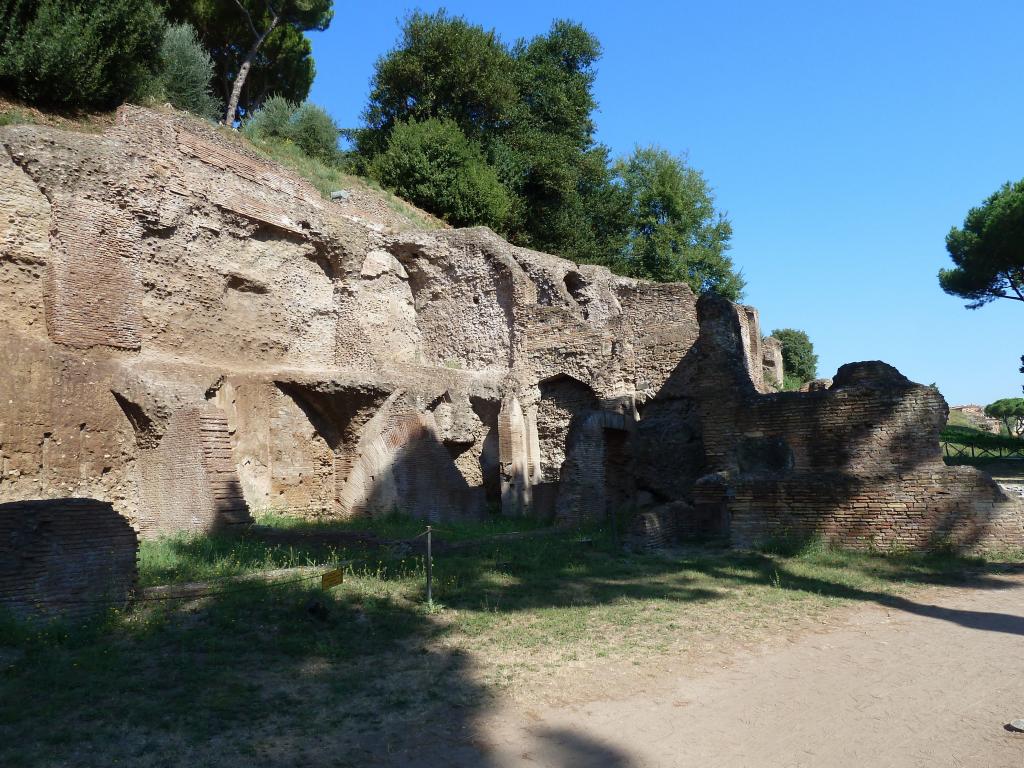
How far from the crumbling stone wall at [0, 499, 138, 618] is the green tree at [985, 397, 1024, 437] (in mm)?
46417

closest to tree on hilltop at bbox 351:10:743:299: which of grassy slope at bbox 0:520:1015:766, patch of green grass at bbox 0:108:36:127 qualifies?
patch of green grass at bbox 0:108:36:127

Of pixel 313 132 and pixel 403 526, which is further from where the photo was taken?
pixel 313 132

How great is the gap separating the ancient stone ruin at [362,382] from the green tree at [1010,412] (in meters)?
34.3

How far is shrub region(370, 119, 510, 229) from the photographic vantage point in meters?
22.0

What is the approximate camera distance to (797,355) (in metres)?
43.8

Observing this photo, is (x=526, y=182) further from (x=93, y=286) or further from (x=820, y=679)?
(x=820, y=679)

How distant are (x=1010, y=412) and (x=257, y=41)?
43107 mm

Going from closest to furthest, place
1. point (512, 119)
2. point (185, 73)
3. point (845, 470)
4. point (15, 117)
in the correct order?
point (845, 470), point (15, 117), point (185, 73), point (512, 119)

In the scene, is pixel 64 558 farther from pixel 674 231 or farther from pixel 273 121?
pixel 674 231

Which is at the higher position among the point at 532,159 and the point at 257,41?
the point at 257,41

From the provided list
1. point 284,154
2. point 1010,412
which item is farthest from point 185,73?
point 1010,412

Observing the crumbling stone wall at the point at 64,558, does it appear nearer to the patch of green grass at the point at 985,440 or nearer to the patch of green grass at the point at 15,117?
the patch of green grass at the point at 15,117

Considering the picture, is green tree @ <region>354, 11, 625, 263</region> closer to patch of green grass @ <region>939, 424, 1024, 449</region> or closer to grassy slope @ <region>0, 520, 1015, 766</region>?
patch of green grass @ <region>939, 424, 1024, 449</region>

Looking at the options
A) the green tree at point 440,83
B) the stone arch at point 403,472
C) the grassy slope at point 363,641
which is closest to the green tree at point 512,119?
the green tree at point 440,83
